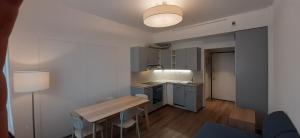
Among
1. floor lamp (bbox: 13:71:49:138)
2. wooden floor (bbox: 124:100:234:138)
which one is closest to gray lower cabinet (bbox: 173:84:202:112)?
wooden floor (bbox: 124:100:234:138)

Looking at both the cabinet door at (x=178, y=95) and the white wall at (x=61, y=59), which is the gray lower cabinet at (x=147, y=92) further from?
the cabinet door at (x=178, y=95)

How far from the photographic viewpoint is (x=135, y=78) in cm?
414

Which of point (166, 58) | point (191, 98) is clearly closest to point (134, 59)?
point (166, 58)

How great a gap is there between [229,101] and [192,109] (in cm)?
188

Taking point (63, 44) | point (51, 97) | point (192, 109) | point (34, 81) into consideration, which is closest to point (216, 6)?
point (192, 109)

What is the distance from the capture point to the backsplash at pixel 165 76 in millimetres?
4250

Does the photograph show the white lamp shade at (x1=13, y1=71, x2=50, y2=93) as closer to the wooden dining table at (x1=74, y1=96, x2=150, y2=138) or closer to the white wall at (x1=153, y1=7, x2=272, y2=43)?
the wooden dining table at (x1=74, y1=96, x2=150, y2=138)

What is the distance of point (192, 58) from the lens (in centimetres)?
402

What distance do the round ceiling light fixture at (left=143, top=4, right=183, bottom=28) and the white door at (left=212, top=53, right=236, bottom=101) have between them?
11.7 feet

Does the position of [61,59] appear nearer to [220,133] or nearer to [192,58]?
[220,133]

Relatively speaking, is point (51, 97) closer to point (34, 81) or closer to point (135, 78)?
point (34, 81)

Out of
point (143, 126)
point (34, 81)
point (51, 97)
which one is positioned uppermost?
point (34, 81)

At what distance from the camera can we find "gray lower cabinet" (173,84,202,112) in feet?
12.4

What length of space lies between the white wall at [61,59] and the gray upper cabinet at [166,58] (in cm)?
180
